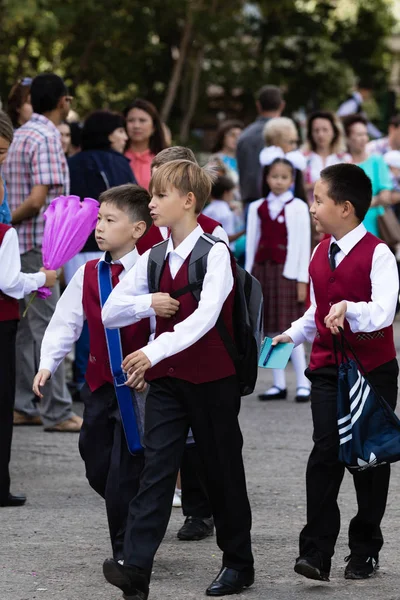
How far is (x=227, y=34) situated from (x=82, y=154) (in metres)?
16.8

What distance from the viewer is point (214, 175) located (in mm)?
Answer: 5234

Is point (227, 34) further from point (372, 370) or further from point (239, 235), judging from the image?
point (372, 370)

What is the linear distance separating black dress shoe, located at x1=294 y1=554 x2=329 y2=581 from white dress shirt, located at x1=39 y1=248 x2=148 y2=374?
128 cm

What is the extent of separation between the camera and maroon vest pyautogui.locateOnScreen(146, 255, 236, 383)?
490 cm

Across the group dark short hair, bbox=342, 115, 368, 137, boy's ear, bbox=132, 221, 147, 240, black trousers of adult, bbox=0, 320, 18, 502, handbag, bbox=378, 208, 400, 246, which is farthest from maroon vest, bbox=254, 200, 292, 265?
boy's ear, bbox=132, 221, 147, 240

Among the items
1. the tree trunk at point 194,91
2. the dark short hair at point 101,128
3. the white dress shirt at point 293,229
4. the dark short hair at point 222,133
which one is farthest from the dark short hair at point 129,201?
the tree trunk at point 194,91

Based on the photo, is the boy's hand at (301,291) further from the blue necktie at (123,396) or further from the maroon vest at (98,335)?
the blue necktie at (123,396)

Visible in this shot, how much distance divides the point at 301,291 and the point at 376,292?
470 cm

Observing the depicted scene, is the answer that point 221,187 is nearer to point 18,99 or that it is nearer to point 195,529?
point 18,99

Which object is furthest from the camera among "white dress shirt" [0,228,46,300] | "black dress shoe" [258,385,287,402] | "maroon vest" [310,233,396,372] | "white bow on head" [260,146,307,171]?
"black dress shoe" [258,385,287,402]

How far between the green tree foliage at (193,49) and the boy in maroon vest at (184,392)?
1240 cm

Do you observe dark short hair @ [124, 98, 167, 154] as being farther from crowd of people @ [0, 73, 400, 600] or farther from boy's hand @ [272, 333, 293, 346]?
boy's hand @ [272, 333, 293, 346]

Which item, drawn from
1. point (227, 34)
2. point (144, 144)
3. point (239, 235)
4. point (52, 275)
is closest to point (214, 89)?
point (227, 34)

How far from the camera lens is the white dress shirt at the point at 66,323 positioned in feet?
17.6
